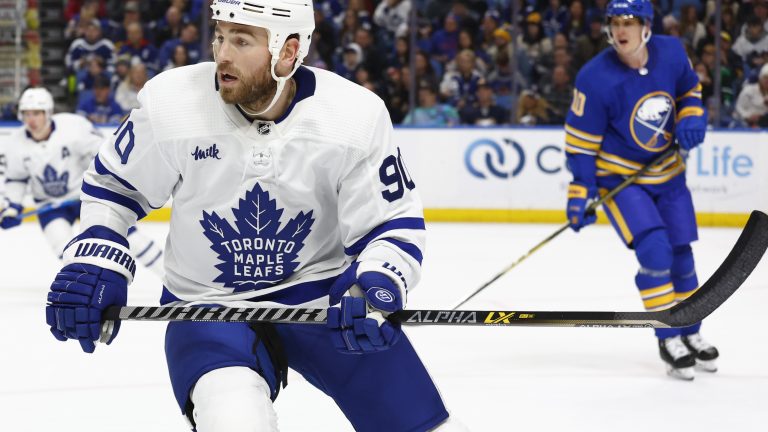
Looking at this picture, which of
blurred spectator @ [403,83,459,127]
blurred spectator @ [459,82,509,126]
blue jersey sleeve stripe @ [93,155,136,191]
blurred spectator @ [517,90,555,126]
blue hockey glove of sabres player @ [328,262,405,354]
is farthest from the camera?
blurred spectator @ [403,83,459,127]

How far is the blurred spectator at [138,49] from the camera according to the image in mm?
9281

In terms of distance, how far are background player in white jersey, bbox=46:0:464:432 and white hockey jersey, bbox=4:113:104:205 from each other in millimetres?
3861

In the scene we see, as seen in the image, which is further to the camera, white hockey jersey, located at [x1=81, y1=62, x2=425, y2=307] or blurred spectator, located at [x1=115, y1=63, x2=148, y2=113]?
blurred spectator, located at [x1=115, y1=63, x2=148, y2=113]

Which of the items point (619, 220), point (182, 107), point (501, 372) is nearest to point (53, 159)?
point (501, 372)

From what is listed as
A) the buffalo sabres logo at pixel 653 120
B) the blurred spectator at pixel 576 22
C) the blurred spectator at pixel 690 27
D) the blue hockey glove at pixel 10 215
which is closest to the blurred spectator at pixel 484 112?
the blurred spectator at pixel 576 22

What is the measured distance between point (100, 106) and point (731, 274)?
290 inches

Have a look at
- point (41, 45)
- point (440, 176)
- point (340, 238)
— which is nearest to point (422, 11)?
point (440, 176)

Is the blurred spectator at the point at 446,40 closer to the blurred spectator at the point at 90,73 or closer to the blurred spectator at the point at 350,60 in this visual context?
the blurred spectator at the point at 350,60

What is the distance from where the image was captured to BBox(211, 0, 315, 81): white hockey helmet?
2.12 m

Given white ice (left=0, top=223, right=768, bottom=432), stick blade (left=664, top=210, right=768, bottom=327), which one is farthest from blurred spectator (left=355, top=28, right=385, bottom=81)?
stick blade (left=664, top=210, right=768, bottom=327)

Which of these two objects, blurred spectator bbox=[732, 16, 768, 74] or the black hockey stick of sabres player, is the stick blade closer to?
the black hockey stick of sabres player

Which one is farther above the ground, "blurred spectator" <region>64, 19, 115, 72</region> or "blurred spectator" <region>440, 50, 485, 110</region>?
"blurred spectator" <region>440, 50, 485, 110</region>

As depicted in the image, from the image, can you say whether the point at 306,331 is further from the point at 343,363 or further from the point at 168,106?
the point at 168,106

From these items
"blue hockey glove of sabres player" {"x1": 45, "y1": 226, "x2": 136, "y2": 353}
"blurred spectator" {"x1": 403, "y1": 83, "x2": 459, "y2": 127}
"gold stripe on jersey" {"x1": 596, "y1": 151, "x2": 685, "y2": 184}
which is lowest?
"blurred spectator" {"x1": 403, "y1": 83, "x2": 459, "y2": 127}
